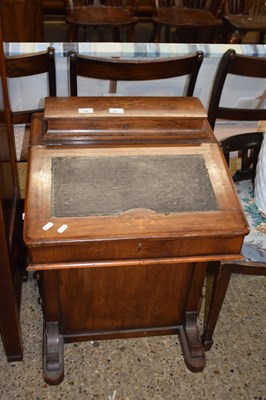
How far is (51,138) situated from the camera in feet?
4.25

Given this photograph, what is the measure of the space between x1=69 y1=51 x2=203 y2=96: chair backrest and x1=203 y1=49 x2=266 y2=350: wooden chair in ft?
0.50

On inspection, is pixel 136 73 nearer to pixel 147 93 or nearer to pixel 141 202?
pixel 147 93

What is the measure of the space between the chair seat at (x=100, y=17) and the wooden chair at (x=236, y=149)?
6.33ft

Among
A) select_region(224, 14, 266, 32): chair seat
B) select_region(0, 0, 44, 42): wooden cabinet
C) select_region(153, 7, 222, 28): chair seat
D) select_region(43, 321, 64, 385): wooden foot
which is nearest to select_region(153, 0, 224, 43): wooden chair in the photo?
select_region(153, 7, 222, 28): chair seat

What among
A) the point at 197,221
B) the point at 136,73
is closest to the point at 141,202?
the point at 197,221

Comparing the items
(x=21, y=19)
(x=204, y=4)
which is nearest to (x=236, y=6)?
(x=204, y=4)

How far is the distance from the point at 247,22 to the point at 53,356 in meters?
3.21

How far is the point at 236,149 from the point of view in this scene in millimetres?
1633

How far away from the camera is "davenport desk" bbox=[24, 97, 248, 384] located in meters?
1.09

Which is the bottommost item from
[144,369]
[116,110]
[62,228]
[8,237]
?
[144,369]

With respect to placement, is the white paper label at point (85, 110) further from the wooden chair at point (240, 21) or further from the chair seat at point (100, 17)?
the wooden chair at point (240, 21)

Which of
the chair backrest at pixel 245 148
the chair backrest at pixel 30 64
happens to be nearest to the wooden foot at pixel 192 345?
the chair backrest at pixel 245 148

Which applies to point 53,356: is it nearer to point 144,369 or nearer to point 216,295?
point 144,369

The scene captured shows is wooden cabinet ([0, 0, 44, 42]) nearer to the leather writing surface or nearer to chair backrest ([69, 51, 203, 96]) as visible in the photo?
chair backrest ([69, 51, 203, 96])
